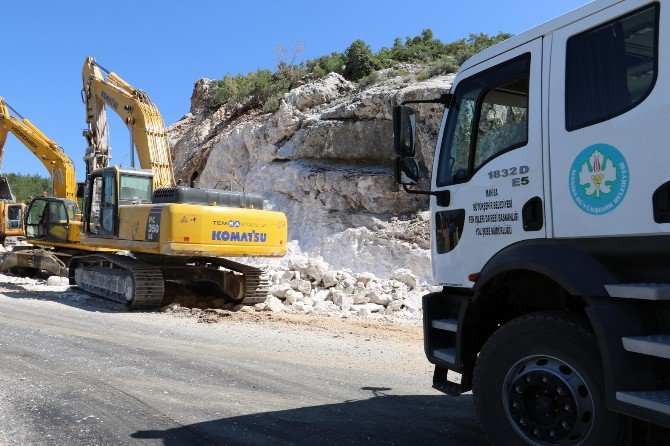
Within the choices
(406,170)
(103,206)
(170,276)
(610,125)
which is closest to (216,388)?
(406,170)

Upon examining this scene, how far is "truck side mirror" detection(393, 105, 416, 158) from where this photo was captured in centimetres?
430

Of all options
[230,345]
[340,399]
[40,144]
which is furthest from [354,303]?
[40,144]

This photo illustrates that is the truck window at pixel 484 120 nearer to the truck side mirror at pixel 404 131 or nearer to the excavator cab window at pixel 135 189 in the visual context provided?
the truck side mirror at pixel 404 131

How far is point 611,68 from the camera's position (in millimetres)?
3373

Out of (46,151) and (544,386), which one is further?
(46,151)

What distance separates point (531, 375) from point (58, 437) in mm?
3337

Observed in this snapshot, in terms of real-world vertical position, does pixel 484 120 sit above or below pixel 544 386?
above

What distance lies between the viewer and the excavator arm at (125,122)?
14.5m

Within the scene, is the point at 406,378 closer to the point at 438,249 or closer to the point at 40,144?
the point at 438,249

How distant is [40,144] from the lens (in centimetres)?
1952

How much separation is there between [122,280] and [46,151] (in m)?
9.52

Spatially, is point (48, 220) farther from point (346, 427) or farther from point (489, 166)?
point (489, 166)

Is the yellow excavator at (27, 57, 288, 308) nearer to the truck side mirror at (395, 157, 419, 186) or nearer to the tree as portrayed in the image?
the truck side mirror at (395, 157, 419, 186)

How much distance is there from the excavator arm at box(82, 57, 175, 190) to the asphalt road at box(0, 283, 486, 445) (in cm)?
561
